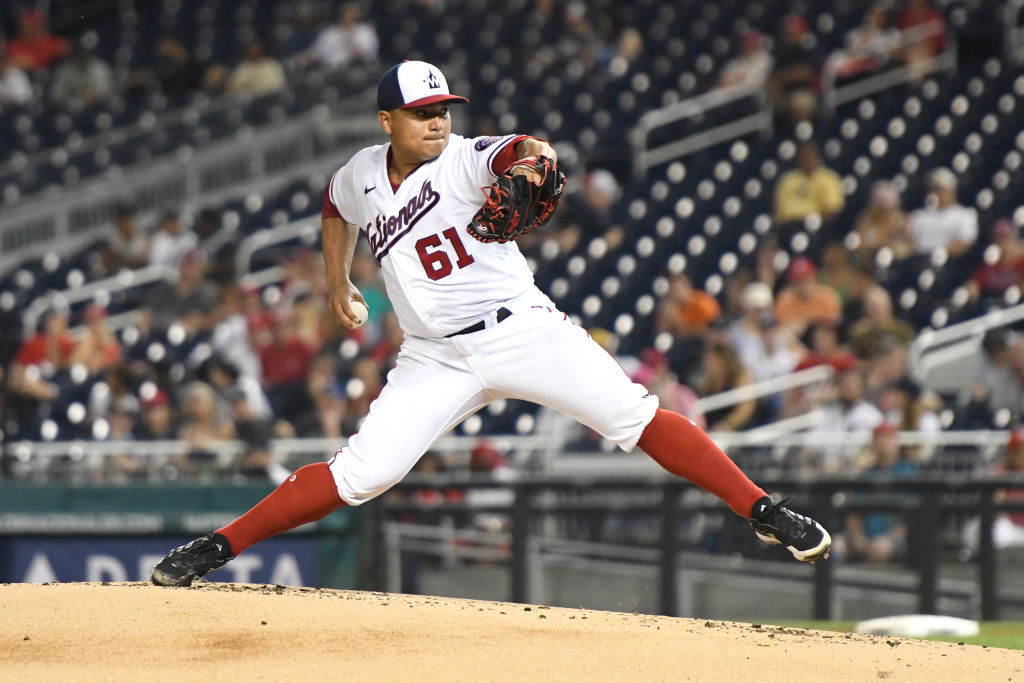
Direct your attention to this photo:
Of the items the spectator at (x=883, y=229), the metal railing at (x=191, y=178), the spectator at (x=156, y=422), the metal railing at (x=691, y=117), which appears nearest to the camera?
the spectator at (x=156, y=422)

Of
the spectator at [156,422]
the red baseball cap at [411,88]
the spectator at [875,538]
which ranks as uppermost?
the red baseball cap at [411,88]

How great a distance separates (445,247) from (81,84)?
12000mm

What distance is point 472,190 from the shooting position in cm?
432

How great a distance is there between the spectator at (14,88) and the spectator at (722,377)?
8.89 m

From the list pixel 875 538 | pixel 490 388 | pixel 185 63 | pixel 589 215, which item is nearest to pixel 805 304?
pixel 875 538

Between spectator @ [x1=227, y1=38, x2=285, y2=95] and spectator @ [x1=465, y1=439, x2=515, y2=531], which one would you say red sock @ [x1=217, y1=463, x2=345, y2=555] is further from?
spectator @ [x1=227, y1=38, x2=285, y2=95]

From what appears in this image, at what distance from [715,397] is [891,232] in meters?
2.18

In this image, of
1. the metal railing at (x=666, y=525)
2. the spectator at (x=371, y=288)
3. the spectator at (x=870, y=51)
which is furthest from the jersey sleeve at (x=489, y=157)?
the spectator at (x=870, y=51)

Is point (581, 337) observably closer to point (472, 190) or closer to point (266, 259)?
point (472, 190)

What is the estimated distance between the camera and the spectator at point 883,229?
33.3ft

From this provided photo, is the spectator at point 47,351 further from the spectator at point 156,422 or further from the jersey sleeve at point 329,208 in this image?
the jersey sleeve at point 329,208

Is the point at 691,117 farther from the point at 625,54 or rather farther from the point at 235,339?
the point at 235,339

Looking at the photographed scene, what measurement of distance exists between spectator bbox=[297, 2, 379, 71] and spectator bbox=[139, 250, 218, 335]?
424 centimetres

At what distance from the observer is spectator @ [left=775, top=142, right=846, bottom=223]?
429 inches
